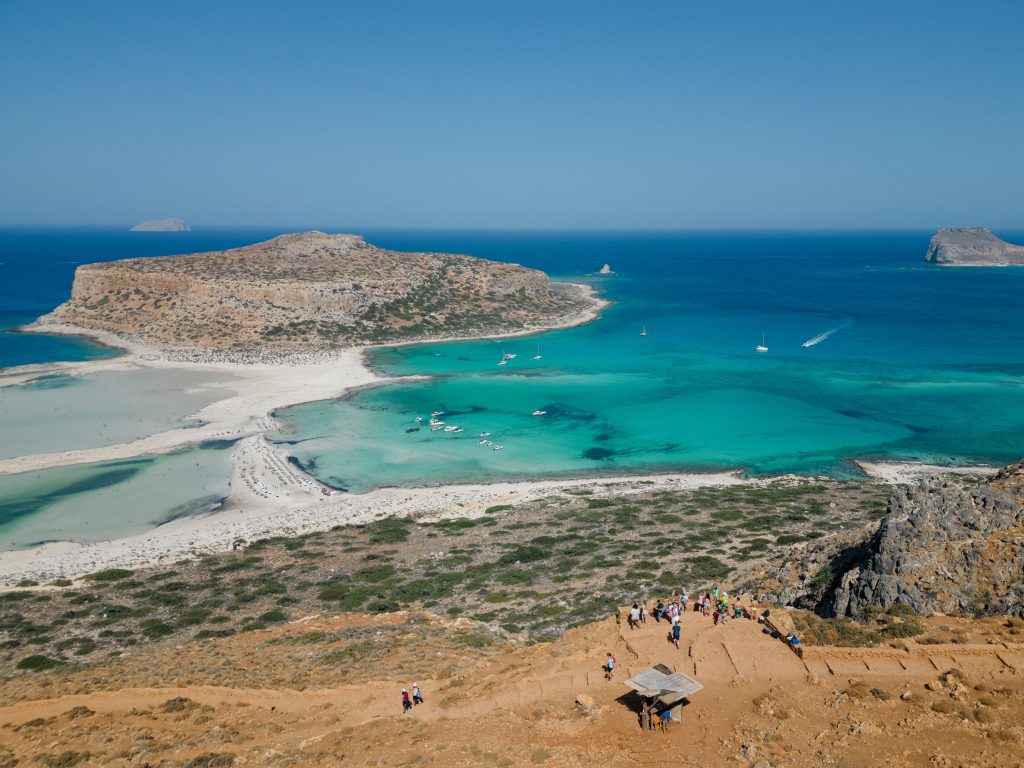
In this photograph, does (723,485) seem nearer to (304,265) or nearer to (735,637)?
(735,637)

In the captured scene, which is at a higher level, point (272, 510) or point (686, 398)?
point (686, 398)

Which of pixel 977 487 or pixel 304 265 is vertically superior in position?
pixel 304 265

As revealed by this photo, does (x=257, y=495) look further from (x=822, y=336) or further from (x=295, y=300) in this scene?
(x=822, y=336)

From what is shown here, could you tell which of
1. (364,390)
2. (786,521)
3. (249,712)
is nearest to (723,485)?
(786,521)

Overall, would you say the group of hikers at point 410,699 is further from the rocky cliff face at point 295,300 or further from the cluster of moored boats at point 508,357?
the rocky cliff face at point 295,300

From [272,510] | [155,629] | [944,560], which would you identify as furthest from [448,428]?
[944,560]

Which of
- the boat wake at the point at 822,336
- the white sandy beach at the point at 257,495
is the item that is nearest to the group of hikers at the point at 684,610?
the white sandy beach at the point at 257,495
